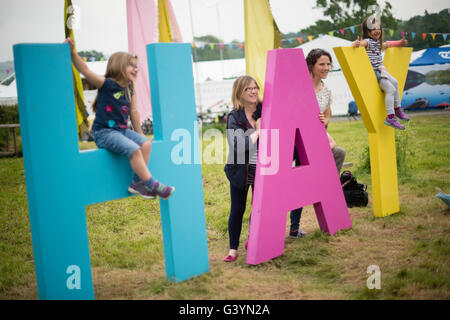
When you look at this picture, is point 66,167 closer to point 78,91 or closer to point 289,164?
point 289,164

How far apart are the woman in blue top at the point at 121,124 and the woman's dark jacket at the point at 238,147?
76 cm

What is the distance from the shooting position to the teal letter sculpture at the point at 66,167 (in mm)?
2404

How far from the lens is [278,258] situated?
11.6 feet

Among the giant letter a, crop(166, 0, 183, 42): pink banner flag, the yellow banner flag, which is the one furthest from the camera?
crop(166, 0, 183, 42): pink banner flag

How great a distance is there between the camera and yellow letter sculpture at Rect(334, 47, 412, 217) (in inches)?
169

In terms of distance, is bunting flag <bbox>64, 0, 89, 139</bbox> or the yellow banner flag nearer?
bunting flag <bbox>64, 0, 89, 139</bbox>

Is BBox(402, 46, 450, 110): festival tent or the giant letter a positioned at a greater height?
BBox(402, 46, 450, 110): festival tent

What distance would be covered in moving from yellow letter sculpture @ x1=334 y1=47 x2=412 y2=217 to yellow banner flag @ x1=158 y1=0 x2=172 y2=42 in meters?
4.70

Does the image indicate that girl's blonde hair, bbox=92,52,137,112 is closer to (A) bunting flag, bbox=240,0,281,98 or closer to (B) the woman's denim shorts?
(B) the woman's denim shorts

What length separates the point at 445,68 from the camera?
16.5 meters

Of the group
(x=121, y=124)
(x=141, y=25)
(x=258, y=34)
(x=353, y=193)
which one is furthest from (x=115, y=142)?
(x=141, y=25)

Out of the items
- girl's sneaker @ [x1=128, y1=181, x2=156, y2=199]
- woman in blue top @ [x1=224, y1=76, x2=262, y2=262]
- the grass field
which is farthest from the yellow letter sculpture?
girl's sneaker @ [x1=128, y1=181, x2=156, y2=199]
